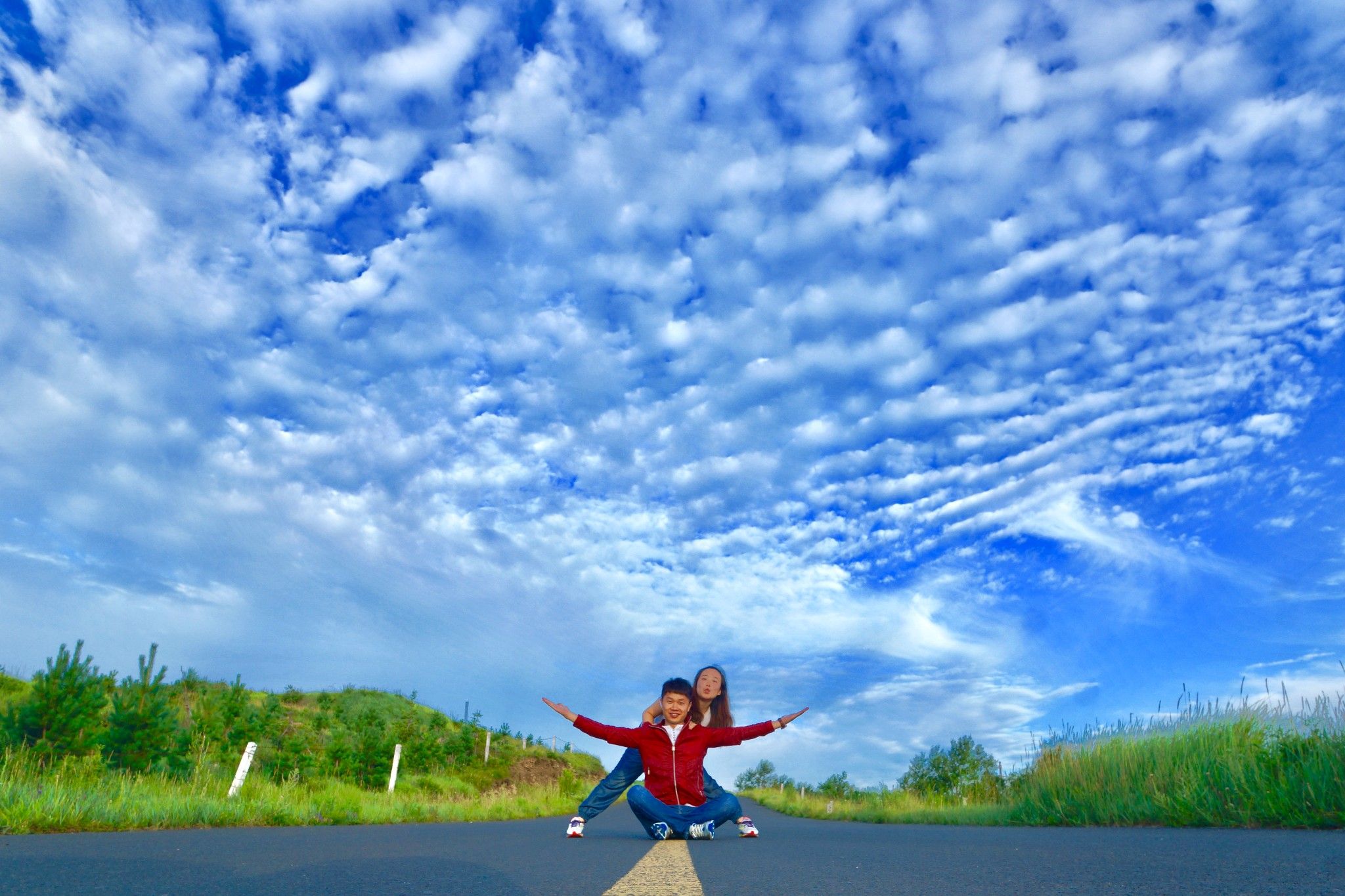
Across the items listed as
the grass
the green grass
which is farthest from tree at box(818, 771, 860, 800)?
the grass

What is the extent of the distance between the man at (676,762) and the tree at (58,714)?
14.3 meters

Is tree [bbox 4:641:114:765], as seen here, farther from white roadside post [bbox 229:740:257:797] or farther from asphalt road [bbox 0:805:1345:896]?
asphalt road [bbox 0:805:1345:896]

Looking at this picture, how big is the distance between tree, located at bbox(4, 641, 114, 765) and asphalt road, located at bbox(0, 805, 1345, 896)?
1153 centimetres

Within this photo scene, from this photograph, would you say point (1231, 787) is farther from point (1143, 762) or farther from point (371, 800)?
point (371, 800)

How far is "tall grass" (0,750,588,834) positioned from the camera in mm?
7191

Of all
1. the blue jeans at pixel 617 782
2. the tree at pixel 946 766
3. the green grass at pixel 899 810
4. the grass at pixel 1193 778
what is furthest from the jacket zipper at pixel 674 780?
the tree at pixel 946 766

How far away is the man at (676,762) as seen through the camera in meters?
6.27

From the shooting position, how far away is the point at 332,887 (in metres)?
3.29

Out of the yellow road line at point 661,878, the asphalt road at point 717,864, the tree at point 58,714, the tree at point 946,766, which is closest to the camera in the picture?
the yellow road line at point 661,878

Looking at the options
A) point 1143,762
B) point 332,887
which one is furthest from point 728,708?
point 1143,762

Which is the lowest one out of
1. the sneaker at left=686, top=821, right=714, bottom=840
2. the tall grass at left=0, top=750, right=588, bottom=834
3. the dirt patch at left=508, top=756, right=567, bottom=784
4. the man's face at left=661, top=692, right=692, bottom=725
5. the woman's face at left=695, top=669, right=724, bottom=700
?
the dirt patch at left=508, top=756, right=567, bottom=784

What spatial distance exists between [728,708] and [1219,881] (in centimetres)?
467

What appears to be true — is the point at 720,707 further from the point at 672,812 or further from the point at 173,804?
the point at 173,804

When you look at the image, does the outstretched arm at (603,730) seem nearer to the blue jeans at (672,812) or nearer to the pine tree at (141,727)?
the blue jeans at (672,812)
